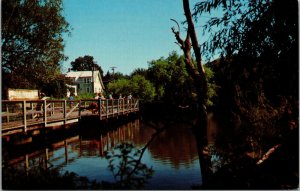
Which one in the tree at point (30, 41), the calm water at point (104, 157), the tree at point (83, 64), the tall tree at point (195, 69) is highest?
the tree at point (83, 64)

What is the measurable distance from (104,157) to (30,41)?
47.4ft

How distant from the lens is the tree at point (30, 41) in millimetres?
24547

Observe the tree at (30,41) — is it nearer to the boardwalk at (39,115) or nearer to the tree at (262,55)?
the boardwalk at (39,115)

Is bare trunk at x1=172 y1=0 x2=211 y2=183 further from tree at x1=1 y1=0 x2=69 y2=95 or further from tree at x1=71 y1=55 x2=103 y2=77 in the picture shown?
tree at x1=71 y1=55 x2=103 y2=77

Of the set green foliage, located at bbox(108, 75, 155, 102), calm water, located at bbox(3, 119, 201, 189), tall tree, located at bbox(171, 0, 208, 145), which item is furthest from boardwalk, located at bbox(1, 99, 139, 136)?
green foliage, located at bbox(108, 75, 155, 102)

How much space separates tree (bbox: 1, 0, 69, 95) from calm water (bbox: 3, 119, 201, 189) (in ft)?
19.9

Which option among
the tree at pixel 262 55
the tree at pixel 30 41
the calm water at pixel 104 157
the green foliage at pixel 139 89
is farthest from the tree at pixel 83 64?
the tree at pixel 262 55

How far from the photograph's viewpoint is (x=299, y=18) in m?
7.65

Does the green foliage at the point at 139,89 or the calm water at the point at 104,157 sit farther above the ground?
the green foliage at the point at 139,89

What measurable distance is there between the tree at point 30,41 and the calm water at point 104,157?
19.9ft

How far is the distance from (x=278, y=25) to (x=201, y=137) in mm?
3032

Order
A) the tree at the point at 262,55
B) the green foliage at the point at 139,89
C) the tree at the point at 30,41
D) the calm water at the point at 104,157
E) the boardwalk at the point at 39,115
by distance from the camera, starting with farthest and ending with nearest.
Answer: the green foliage at the point at 139,89 → the tree at the point at 30,41 → the boardwalk at the point at 39,115 → the calm water at the point at 104,157 → the tree at the point at 262,55

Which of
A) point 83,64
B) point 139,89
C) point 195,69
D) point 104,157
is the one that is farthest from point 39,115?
point 83,64

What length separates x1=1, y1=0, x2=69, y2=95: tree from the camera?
24.5 metres
